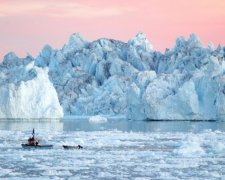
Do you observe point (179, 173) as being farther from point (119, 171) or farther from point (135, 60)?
point (135, 60)

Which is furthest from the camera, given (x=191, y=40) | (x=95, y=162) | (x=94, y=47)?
(x=94, y=47)

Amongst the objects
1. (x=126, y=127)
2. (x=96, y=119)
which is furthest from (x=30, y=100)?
(x=126, y=127)

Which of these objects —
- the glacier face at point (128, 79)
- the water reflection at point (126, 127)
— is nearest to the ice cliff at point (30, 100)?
the glacier face at point (128, 79)

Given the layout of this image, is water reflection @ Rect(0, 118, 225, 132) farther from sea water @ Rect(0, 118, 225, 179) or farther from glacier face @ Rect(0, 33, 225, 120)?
sea water @ Rect(0, 118, 225, 179)

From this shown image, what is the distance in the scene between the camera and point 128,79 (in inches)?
3226

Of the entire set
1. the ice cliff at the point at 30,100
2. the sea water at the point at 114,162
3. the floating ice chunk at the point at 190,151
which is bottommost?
the sea water at the point at 114,162

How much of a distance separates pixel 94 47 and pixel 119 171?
80.7 m

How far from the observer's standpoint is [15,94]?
62719 millimetres

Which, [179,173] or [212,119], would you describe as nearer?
[179,173]

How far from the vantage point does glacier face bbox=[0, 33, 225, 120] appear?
59719 millimetres

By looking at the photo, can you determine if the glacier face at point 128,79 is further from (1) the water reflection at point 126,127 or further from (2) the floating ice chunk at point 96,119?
(1) the water reflection at point 126,127

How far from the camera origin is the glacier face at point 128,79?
59719mm

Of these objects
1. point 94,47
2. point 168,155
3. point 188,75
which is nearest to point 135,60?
point 94,47

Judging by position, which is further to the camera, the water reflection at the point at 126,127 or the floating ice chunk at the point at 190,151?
the water reflection at the point at 126,127
